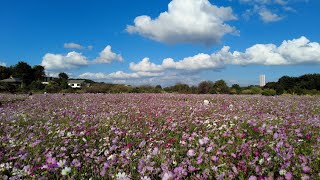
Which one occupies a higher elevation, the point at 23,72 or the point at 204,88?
the point at 23,72

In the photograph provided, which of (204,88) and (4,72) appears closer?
(204,88)

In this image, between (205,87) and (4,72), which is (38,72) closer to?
(4,72)

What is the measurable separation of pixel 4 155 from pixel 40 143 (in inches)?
22.2

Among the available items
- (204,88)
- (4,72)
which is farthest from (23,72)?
(204,88)

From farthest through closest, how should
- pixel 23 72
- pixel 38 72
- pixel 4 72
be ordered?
pixel 4 72
pixel 38 72
pixel 23 72

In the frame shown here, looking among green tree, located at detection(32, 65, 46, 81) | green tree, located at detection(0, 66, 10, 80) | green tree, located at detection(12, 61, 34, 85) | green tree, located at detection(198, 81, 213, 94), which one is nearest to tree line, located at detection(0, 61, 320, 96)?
green tree, located at detection(198, 81, 213, 94)

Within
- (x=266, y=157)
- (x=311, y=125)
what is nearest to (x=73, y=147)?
(x=266, y=157)

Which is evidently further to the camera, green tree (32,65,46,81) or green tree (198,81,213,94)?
green tree (32,65,46,81)

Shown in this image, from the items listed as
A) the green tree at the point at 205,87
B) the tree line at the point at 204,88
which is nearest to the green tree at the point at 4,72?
the tree line at the point at 204,88

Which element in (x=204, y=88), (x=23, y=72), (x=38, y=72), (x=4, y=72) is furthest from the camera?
(x=4, y=72)

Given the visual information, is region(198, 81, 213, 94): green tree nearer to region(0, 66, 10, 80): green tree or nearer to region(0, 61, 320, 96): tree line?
region(0, 61, 320, 96): tree line

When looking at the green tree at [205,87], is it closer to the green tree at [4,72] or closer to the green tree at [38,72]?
the green tree at [38,72]

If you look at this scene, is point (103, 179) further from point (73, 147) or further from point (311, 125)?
point (311, 125)

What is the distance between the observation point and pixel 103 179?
122 inches
